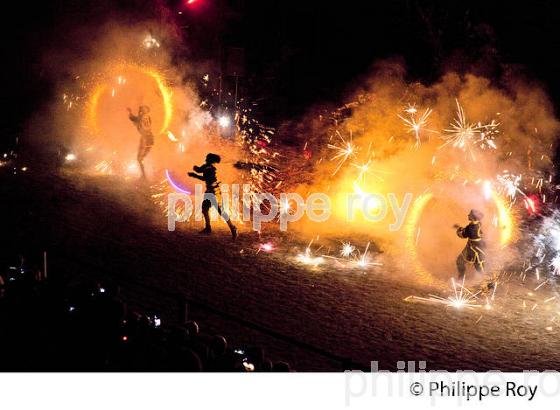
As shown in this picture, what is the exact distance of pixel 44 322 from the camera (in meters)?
5.59

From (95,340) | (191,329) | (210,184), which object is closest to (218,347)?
(191,329)

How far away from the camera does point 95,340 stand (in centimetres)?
510

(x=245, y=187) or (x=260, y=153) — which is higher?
(x=260, y=153)

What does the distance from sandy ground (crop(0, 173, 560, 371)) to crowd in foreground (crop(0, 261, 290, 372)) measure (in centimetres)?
44

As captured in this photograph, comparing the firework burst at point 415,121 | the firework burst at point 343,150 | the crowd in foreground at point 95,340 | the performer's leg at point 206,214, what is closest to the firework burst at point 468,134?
the firework burst at point 415,121

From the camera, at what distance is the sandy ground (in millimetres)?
7059

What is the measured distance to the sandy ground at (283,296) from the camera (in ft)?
23.2

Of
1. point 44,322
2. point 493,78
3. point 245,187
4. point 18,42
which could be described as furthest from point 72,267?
point 18,42

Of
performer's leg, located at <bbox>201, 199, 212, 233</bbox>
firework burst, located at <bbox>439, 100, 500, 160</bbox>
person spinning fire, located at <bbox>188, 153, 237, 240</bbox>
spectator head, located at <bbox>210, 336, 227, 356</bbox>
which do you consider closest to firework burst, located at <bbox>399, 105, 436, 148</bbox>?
firework burst, located at <bbox>439, 100, 500, 160</bbox>

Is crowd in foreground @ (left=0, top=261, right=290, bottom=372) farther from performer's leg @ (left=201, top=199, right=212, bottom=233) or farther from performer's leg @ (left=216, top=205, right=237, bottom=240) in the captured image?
performer's leg @ (left=201, top=199, right=212, bottom=233)

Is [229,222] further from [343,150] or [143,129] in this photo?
[143,129]

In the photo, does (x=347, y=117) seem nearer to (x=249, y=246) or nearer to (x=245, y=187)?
(x=245, y=187)

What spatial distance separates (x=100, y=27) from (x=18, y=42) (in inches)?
126

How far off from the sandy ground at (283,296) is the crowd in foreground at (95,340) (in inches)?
17.3
